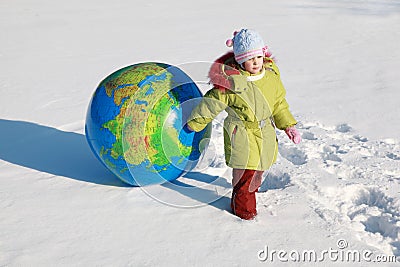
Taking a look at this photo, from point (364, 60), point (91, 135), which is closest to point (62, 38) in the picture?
point (364, 60)

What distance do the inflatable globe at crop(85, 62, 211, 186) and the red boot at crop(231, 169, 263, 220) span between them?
0.43 metres

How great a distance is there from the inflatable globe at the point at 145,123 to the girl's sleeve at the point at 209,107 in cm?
11

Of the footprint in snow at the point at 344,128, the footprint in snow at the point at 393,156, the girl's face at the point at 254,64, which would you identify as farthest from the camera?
the footprint in snow at the point at 344,128

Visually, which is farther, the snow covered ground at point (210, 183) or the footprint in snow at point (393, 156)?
the footprint in snow at point (393, 156)

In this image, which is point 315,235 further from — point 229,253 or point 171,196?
point 171,196

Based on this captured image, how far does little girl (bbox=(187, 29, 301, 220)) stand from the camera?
3.46 m

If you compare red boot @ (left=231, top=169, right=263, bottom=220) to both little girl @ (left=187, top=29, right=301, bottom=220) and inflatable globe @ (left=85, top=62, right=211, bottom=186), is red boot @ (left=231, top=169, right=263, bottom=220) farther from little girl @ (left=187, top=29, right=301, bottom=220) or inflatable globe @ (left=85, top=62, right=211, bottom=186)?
inflatable globe @ (left=85, top=62, right=211, bottom=186)

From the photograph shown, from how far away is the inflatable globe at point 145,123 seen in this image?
3697 millimetres

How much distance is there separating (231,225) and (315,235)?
574 mm

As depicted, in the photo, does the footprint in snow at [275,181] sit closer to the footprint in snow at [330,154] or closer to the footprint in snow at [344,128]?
the footprint in snow at [330,154]

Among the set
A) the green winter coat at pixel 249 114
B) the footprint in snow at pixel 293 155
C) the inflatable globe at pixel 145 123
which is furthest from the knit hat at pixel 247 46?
the footprint in snow at pixel 293 155

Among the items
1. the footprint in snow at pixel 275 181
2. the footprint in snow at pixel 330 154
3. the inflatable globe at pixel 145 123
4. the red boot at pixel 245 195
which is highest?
the inflatable globe at pixel 145 123

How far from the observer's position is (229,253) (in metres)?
3.26

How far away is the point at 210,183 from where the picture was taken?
167 inches
